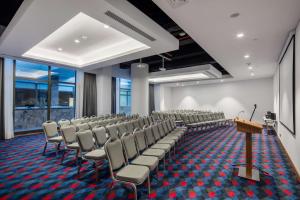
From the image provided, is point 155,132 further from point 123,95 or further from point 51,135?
point 123,95

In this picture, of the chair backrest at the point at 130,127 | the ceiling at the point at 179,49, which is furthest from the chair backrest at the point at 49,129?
the ceiling at the point at 179,49

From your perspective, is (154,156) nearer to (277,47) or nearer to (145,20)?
(145,20)

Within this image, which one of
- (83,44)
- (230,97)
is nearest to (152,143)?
(83,44)

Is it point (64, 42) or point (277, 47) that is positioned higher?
point (64, 42)

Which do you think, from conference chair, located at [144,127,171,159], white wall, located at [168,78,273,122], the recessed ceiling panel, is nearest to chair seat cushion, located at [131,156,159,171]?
conference chair, located at [144,127,171,159]

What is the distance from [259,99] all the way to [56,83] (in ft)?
45.3

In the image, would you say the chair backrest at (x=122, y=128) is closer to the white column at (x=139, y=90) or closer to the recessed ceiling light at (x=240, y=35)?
the recessed ceiling light at (x=240, y=35)

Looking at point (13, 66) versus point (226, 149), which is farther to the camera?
point (13, 66)

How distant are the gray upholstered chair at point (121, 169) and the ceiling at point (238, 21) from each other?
2.61 metres

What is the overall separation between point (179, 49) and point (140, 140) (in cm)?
561

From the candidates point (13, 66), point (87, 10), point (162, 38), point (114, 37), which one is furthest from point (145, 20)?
point (13, 66)

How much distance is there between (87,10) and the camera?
310cm

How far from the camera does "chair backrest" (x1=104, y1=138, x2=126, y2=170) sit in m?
2.48

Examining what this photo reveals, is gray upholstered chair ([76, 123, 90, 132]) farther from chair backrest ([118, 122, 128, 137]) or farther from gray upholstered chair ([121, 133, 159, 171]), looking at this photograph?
gray upholstered chair ([121, 133, 159, 171])
